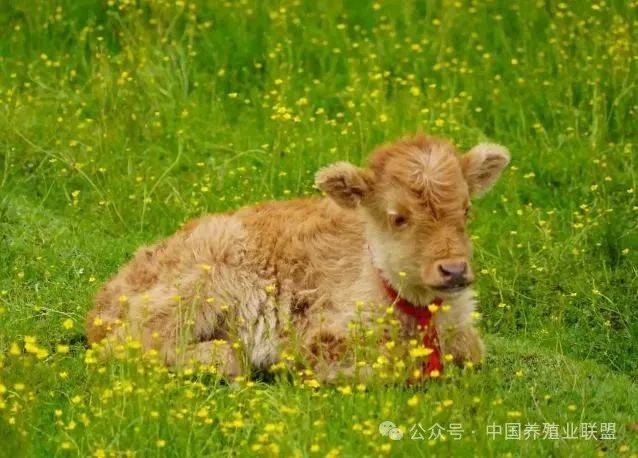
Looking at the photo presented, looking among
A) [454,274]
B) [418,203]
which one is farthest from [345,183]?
[454,274]

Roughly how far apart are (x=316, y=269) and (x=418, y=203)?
958mm

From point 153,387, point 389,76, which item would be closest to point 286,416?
point 153,387

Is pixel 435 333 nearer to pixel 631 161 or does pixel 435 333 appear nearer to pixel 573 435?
pixel 573 435

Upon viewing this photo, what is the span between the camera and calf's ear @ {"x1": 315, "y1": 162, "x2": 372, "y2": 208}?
27.4 ft

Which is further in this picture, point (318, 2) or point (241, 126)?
point (318, 2)

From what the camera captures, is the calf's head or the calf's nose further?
the calf's head

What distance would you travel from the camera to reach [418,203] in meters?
8.00

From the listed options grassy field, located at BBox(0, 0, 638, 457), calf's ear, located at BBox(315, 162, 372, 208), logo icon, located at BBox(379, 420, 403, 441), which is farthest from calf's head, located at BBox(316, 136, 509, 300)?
logo icon, located at BBox(379, 420, 403, 441)

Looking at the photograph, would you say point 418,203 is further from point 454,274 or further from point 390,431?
point 390,431

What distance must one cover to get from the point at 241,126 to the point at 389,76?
5.30 ft

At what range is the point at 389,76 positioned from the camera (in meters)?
12.8

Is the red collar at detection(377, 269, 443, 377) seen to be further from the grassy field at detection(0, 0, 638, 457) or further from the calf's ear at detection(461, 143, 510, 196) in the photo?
the calf's ear at detection(461, 143, 510, 196)

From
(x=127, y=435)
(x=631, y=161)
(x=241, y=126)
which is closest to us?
(x=127, y=435)

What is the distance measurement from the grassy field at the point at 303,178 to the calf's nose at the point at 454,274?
1.73 feet
